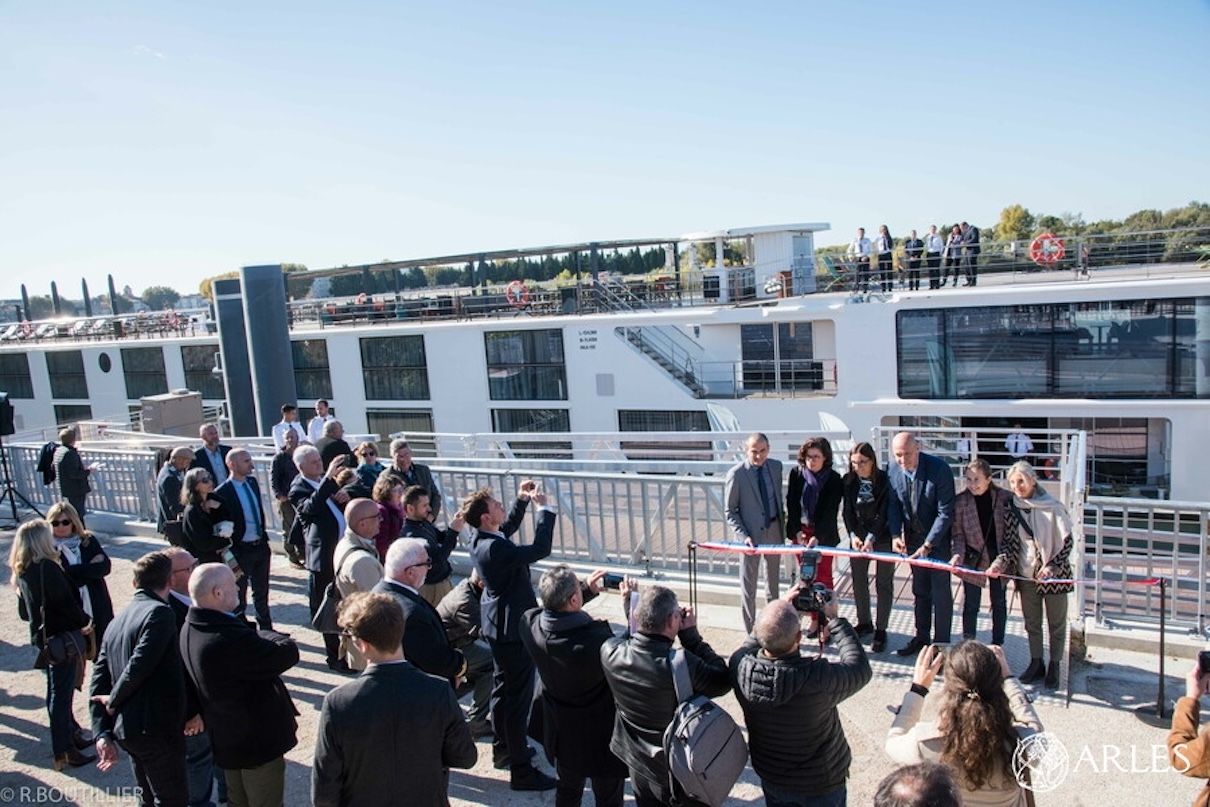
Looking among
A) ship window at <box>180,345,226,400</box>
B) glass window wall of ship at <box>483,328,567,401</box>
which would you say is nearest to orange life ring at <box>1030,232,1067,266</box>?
glass window wall of ship at <box>483,328,567,401</box>

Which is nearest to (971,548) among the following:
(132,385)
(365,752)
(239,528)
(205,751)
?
(365,752)

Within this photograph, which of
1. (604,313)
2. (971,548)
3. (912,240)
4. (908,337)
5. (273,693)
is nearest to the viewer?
(273,693)

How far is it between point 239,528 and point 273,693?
3.05 metres

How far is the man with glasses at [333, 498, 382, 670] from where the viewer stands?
15.4ft

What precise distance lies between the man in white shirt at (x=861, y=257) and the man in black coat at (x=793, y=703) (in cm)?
1279

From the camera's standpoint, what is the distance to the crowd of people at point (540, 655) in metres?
3.00

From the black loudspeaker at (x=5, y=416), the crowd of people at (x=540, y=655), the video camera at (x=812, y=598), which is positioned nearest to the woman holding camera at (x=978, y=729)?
the crowd of people at (x=540, y=655)

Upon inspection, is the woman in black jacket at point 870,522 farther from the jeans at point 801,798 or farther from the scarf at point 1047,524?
the jeans at point 801,798

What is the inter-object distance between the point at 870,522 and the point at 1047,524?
1179mm

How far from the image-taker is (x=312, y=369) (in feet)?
76.1

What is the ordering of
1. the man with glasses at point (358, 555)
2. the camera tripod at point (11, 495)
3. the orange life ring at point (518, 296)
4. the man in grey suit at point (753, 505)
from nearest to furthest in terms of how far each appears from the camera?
the man with glasses at point (358, 555) < the man in grey suit at point (753, 505) < the camera tripod at point (11, 495) < the orange life ring at point (518, 296)

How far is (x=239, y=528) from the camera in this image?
648 cm

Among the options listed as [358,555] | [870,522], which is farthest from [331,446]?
[870,522]

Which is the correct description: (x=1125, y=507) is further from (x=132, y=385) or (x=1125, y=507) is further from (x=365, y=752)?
(x=132, y=385)
